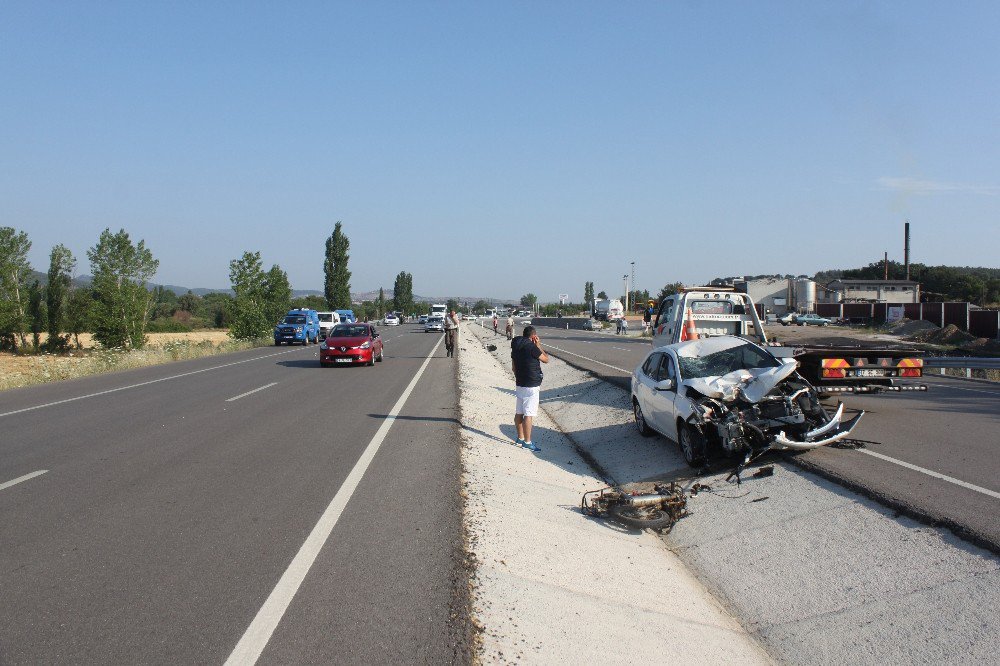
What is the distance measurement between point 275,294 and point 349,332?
2382 centimetres

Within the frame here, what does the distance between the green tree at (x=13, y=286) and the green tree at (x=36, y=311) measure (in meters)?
0.92

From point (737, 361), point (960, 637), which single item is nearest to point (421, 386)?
point (737, 361)

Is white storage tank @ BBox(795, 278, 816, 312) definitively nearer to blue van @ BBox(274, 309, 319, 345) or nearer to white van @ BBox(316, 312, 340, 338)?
white van @ BBox(316, 312, 340, 338)

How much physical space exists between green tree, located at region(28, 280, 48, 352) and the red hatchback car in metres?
41.6

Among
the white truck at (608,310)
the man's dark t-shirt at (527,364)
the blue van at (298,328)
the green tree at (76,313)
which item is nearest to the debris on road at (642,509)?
the man's dark t-shirt at (527,364)

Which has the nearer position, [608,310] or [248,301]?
[248,301]

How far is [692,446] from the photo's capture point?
904 centimetres

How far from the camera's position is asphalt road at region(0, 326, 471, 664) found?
4172mm

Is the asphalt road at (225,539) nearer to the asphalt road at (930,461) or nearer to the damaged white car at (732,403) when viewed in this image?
the damaged white car at (732,403)

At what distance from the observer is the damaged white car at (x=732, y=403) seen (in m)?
8.51

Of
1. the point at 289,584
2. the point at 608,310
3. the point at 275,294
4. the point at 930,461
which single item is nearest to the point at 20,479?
the point at 289,584

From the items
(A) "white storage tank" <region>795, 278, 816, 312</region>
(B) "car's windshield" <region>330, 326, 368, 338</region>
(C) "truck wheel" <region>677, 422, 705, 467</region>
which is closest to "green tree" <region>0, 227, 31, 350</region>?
(B) "car's windshield" <region>330, 326, 368, 338</region>

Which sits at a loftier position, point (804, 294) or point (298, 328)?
point (804, 294)

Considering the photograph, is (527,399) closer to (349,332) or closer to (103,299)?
(349,332)
